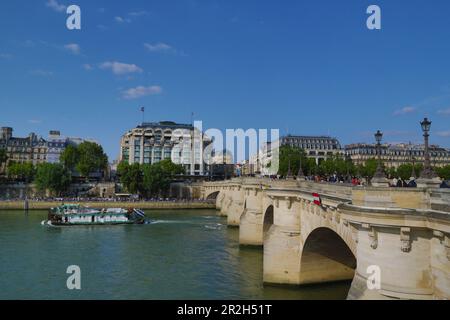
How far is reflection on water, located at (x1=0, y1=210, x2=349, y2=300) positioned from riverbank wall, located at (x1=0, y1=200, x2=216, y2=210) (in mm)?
30677

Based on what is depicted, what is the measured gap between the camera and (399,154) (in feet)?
359

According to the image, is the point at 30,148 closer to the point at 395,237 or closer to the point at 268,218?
the point at 268,218

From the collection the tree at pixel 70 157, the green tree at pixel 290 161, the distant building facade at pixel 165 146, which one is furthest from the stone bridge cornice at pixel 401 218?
the distant building facade at pixel 165 146

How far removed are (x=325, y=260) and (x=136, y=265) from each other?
14.5 metres

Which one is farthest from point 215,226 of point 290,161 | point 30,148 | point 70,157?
point 30,148

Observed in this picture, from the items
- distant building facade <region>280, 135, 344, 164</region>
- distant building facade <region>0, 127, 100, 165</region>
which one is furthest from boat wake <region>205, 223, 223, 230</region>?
distant building facade <region>0, 127, 100, 165</region>

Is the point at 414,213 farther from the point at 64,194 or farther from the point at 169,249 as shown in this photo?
the point at 64,194

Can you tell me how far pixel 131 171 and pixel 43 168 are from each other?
20.0 meters

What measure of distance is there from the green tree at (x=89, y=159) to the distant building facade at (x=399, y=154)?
7395cm

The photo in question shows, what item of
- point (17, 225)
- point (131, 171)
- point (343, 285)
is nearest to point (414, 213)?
point (343, 285)

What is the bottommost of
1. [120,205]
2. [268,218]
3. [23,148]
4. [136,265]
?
[136,265]

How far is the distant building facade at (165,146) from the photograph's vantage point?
14038 centimetres

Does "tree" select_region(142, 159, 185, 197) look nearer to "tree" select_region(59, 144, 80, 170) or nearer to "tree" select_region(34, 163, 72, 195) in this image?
"tree" select_region(34, 163, 72, 195)

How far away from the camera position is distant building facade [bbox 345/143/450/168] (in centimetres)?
10626
